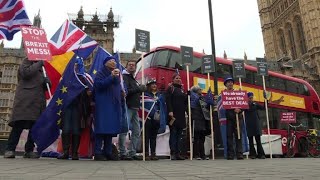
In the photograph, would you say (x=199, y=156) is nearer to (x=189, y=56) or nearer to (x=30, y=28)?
(x=189, y=56)

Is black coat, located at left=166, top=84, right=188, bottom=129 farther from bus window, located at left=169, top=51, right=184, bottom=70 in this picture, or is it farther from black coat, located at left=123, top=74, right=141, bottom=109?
bus window, located at left=169, top=51, right=184, bottom=70

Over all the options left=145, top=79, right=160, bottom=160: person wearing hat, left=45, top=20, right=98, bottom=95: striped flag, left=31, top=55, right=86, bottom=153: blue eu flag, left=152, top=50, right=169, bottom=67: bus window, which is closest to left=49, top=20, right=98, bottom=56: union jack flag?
left=45, top=20, right=98, bottom=95: striped flag

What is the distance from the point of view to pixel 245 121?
862 cm

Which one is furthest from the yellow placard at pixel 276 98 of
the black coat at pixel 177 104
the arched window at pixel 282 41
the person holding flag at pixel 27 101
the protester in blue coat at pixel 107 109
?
the arched window at pixel 282 41

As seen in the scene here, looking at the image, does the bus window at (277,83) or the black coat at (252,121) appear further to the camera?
the bus window at (277,83)

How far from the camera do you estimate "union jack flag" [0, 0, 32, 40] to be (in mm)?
6621

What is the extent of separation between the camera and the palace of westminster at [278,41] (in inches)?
1486

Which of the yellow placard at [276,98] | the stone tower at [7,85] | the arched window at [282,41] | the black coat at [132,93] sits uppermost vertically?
Answer: the arched window at [282,41]

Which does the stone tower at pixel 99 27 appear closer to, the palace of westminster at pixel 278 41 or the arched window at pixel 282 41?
the palace of westminster at pixel 278 41

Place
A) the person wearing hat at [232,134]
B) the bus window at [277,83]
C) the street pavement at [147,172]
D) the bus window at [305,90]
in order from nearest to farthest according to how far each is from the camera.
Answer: the street pavement at [147,172] → the person wearing hat at [232,134] → the bus window at [277,83] → the bus window at [305,90]

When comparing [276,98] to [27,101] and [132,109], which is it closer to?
[132,109]

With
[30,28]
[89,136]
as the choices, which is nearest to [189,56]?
[89,136]

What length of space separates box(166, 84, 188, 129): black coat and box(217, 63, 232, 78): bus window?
235 inches

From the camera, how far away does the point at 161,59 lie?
1137 cm
